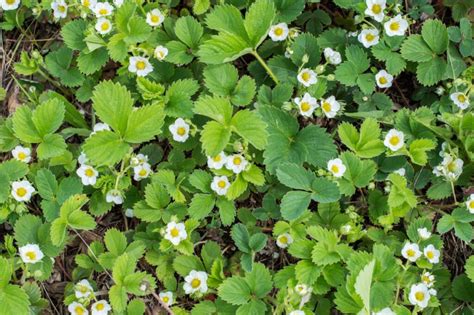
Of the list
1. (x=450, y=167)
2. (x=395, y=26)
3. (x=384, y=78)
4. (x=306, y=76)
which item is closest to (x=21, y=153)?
(x=306, y=76)

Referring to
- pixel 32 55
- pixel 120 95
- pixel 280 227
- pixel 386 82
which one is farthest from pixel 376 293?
pixel 32 55

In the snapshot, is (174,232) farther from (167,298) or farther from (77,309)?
(77,309)

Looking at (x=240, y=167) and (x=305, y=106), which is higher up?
(x=305, y=106)

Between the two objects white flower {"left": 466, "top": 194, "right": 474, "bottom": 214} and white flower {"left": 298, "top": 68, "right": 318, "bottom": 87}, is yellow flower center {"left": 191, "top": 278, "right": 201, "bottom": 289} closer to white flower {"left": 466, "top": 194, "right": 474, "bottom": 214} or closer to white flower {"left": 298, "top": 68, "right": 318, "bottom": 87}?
white flower {"left": 298, "top": 68, "right": 318, "bottom": 87}

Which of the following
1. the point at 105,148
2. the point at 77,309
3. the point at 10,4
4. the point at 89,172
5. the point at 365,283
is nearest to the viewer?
the point at 365,283

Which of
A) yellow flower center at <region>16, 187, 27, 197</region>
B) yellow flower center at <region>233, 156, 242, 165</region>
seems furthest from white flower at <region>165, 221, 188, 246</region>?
yellow flower center at <region>16, 187, 27, 197</region>

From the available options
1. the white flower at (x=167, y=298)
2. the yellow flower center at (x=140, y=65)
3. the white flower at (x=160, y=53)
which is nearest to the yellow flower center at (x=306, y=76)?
the white flower at (x=160, y=53)

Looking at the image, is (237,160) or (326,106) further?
(326,106)
